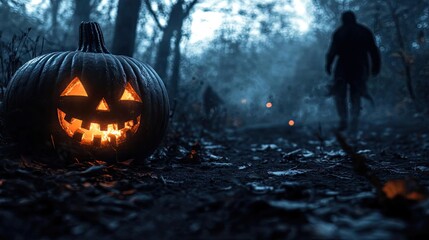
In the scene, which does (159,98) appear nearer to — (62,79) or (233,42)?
(62,79)

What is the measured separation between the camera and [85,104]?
9.68 feet

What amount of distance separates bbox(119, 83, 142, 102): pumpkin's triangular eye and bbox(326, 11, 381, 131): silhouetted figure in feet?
17.6

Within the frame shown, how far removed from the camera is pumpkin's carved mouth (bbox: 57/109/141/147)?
3027 mm

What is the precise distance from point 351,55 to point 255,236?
6.63 meters

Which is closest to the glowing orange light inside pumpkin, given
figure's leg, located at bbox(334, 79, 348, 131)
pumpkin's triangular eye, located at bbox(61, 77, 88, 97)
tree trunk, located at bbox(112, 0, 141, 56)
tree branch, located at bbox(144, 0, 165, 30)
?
pumpkin's triangular eye, located at bbox(61, 77, 88, 97)

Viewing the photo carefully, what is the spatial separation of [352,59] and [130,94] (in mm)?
5507

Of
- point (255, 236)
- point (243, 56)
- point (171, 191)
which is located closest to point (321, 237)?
point (255, 236)

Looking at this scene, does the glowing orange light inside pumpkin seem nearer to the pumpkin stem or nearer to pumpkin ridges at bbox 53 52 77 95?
pumpkin ridges at bbox 53 52 77 95

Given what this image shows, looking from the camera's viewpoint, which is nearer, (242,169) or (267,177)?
(267,177)

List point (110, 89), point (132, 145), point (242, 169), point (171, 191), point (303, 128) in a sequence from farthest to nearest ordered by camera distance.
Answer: point (303, 128), point (242, 169), point (132, 145), point (110, 89), point (171, 191)

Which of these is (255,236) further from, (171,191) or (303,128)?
(303,128)

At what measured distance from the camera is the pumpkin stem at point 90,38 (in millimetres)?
3395

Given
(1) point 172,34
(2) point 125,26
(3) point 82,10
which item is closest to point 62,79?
(2) point 125,26

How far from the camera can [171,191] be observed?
7.90 feet
